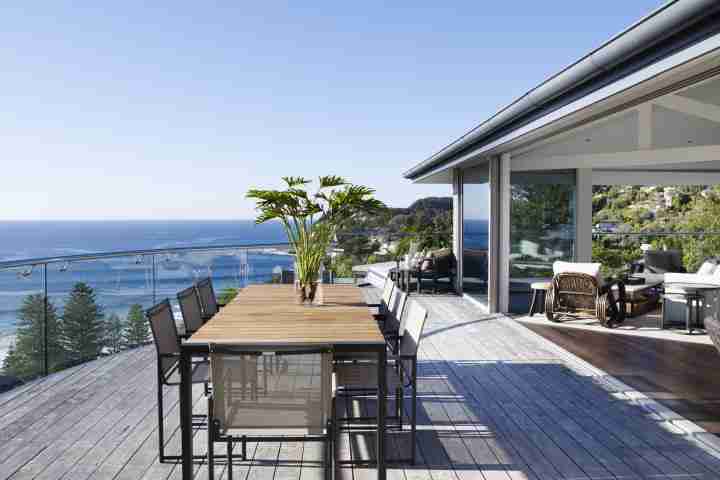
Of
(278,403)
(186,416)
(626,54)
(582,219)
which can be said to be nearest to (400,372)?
(278,403)

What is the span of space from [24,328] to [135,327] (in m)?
1.18

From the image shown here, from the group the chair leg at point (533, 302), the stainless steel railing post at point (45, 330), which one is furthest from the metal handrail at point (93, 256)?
the chair leg at point (533, 302)

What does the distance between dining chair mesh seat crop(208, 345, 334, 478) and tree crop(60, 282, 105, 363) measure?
343 centimetres

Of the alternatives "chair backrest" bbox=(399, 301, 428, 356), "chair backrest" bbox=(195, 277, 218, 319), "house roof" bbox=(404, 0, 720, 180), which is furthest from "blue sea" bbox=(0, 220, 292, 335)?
"house roof" bbox=(404, 0, 720, 180)

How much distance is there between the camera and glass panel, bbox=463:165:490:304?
8500 mm

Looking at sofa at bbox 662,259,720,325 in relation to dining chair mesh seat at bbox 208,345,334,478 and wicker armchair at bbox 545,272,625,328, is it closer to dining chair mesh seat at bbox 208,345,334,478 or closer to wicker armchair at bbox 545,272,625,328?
wicker armchair at bbox 545,272,625,328

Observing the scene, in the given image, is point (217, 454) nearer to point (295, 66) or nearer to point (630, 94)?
point (630, 94)

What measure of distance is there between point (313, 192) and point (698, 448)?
9.77 ft

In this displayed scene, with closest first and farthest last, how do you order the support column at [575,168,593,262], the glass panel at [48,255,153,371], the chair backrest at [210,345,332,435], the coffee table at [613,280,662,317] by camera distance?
the chair backrest at [210,345,332,435] → the glass panel at [48,255,153,371] → the coffee table at [613,280,662,317] → the support column at [575,168,593,262]

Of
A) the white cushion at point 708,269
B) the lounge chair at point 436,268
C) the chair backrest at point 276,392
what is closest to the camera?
the chair backrest at point 276,392

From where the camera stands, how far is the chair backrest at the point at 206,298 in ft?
14.9

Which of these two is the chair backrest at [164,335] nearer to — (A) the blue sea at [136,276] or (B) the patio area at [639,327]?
(A) the blue sea at [136,276]

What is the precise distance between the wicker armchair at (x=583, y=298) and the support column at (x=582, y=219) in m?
2.26

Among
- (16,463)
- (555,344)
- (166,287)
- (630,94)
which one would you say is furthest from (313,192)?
(555,344)
